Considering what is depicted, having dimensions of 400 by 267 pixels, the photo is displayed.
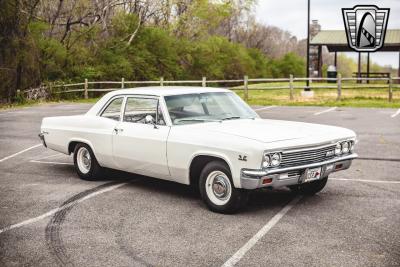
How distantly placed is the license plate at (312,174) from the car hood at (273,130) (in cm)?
35

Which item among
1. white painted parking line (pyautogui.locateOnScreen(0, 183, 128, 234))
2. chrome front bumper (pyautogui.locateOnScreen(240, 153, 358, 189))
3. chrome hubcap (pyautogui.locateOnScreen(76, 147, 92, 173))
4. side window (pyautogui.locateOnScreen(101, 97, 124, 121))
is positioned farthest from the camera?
chrome hubcap (pyautogui.locateOnScreen(76, 147, 92, 173))

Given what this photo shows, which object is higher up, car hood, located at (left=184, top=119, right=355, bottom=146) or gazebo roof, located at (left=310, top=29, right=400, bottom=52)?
gazebo roof, located at (left=310, top=29, right=400, bottom=52)

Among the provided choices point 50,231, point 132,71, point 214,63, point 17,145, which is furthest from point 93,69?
point 50,231

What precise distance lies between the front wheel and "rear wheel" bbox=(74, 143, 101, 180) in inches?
90.0

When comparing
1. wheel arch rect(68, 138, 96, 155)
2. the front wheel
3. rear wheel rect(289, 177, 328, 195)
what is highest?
wheel arch rect(68, 138, 96, 155)

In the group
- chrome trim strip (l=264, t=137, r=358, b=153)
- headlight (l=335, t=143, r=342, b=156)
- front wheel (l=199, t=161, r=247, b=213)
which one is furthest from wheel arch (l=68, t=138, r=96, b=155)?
headlight (l=335, t=143, r=342, b=156)

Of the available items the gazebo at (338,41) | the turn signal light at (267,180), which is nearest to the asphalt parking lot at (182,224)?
the turn signal light at (267,180)

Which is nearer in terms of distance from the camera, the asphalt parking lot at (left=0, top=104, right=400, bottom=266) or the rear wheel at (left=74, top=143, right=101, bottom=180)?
the asphalt parking lot at (left=0, top=104, right=400, bottom=266)

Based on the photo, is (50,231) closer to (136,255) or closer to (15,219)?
(15,219)

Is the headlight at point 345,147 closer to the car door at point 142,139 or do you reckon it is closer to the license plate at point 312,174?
the license plate at point 312,174

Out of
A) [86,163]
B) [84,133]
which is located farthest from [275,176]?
[86,163]

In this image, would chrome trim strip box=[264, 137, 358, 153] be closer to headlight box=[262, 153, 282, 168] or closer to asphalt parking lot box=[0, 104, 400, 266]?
headlight box=[262, 153, 282, 168]

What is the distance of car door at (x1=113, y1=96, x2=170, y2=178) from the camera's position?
23.6 feet

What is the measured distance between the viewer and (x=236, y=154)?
622cm
